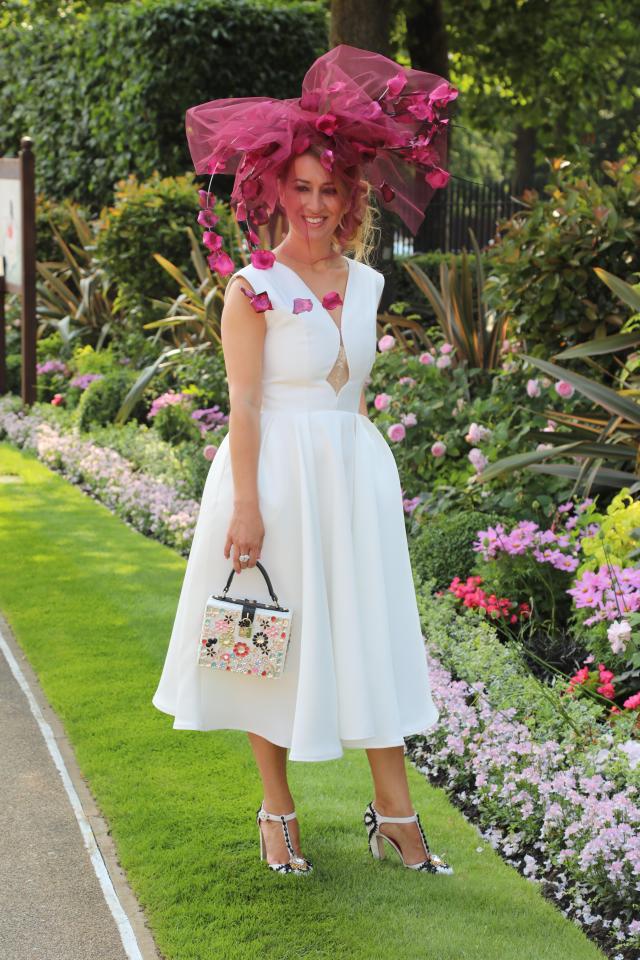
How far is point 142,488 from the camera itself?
770cm

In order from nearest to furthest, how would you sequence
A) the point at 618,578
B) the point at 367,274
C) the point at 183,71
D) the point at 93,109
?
the point at 367,274 < the point at 618,578 < the point at 183,71 < the point at 93,109

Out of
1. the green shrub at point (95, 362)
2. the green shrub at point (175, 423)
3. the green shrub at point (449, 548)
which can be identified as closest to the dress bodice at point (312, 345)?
the green shrub at point (449, 548)

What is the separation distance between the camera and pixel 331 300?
3055mm

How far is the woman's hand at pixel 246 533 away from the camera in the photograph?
2.98 meters

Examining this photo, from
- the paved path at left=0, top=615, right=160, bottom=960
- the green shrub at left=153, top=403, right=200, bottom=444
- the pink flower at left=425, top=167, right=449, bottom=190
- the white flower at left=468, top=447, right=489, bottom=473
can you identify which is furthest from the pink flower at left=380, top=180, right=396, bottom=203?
the green shrub at left=153, top=403, right=200, bottom=444

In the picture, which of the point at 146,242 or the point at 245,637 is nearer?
the point at 245,637

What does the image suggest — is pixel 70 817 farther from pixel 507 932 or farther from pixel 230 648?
pixel 507 932

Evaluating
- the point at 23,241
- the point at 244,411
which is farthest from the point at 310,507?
the point at 23,241

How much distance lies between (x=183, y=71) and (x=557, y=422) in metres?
8.33

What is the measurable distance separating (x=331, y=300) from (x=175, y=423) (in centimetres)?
555

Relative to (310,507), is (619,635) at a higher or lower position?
lower

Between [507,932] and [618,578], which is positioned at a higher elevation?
[618,578]

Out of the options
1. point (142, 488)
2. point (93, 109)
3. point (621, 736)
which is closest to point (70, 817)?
point (621, 736)

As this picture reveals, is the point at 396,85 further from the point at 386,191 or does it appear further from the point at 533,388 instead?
the point at 533,388
